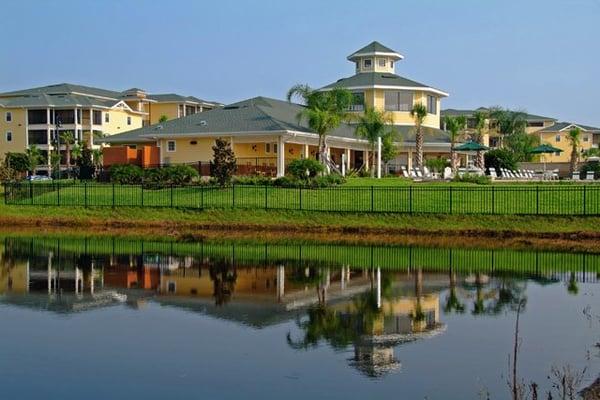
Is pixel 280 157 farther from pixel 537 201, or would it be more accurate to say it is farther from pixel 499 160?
pixel 499 160

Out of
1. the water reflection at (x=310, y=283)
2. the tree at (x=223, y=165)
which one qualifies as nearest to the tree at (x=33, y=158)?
the tree at (x=223, y=165)

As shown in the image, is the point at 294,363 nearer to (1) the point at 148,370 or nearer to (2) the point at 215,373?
(2) the point at 215,373

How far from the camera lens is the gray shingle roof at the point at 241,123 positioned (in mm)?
49969

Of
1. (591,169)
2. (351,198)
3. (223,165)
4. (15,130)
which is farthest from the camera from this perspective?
(15,130)

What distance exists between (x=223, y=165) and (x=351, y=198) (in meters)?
7.77

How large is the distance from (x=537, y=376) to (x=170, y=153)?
141ft

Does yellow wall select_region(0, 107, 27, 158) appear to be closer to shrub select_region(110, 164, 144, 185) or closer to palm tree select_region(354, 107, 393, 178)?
shrub select_region(110, 164, 144, 185)

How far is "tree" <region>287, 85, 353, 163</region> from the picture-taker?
4781 cm

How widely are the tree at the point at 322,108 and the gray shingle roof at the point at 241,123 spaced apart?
1.57 meters

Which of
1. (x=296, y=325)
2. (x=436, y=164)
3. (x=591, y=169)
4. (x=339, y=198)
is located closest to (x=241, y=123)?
(x=339, y=198)

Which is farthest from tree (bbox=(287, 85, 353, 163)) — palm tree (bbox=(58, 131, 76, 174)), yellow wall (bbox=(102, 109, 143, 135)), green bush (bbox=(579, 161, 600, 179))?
yellow wall (bbox=(102, 109, 143, 135))

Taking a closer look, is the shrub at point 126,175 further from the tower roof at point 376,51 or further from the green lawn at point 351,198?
the tower roof at point 376,51

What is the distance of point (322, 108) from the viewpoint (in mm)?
49906

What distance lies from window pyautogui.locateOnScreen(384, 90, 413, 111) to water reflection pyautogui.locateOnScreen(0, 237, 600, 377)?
34948 millimetres
